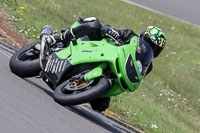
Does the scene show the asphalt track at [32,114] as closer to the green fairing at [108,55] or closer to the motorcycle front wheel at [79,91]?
the motorcycle front wheel at [79,91]

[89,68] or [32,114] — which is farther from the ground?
[32,114]

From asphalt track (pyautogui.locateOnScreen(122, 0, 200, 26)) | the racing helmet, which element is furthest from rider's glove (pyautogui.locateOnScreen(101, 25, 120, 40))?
asphalt track (pyautogui.locateOnScreen(122, 0, 200, 26))

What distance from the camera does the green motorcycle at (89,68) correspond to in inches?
242

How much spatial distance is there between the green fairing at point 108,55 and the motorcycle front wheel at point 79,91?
0.14m

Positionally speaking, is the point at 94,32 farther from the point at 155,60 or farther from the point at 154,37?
the point at 155,60

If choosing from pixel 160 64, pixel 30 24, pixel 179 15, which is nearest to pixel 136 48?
pixel 30 24

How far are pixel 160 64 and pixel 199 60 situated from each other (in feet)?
6.10

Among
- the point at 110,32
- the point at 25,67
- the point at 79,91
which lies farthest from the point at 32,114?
the point at 110,32

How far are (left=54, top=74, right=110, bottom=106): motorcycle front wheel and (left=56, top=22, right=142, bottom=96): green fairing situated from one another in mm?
142

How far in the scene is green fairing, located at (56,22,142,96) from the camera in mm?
6309

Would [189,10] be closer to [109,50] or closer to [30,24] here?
[30,24]

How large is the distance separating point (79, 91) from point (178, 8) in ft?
43.2

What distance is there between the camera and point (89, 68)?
6453 millimetres

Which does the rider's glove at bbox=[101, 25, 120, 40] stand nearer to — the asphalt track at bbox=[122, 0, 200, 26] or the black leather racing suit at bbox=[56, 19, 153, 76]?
the black leather racing suit at bbox=[56, 19, 153, 76]
